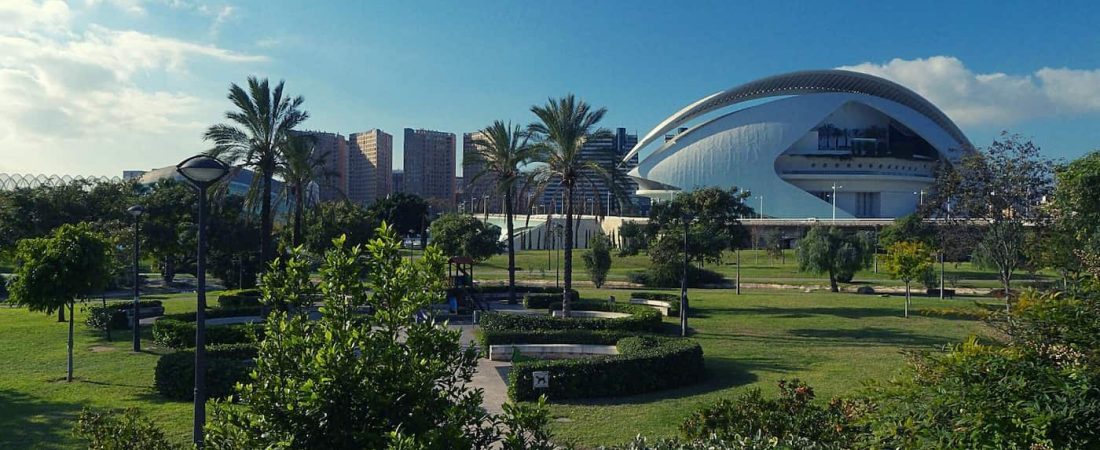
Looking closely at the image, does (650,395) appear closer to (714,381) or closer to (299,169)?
(714,381)

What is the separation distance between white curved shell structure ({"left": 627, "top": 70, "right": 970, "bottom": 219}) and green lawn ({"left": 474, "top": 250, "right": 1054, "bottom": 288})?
113ft

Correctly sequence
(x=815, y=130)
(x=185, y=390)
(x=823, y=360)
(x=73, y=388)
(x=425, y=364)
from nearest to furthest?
(x=425, y=364) < (x=185, y=390) < (x=73, y=388) < (x=823, y=360) < (x=815, y=130)

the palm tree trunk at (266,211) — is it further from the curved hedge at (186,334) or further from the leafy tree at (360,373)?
the leafy tree at (360,373)

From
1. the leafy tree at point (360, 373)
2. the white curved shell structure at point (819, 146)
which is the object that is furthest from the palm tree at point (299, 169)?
the white curved shell structure at point (819, 146)

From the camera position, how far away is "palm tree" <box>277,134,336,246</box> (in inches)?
921

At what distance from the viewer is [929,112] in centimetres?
10112

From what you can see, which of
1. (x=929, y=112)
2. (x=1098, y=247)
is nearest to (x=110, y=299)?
(x=1098, y=247)

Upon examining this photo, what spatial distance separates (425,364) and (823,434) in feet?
18.8

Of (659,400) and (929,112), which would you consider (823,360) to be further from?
(929,112)

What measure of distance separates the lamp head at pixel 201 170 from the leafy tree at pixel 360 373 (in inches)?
130

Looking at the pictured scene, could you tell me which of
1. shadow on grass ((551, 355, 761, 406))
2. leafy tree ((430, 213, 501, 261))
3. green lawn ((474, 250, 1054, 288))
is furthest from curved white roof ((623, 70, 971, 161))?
shadow on grass ((551, 355, 761, 406))

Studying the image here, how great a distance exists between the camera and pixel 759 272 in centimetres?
4903

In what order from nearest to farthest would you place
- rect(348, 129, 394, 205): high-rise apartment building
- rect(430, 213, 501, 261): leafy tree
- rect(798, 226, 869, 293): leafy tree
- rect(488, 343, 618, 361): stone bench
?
rect(488, 343, 618, 361): stone bench → rect(798, 226, 869, 293): leafy tree → rect(430, 213, 501, 261): leafy tree → rect(348, 129, 394, 205): high-rise apartment building

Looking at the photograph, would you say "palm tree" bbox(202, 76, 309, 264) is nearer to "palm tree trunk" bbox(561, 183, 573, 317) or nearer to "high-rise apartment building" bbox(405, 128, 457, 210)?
"palm tree trunk" bbox(561, 183, 573, 317)
